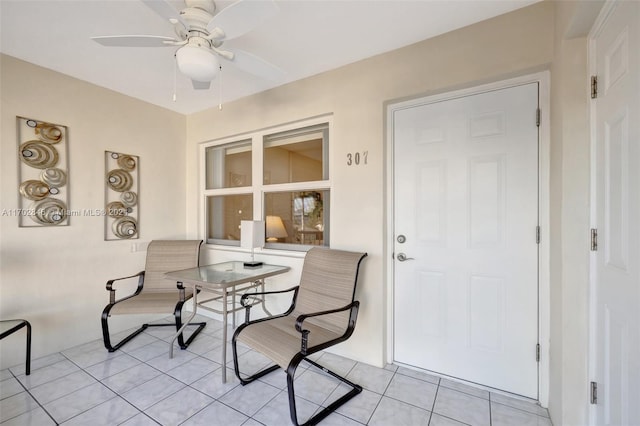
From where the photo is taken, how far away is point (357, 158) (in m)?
2.37

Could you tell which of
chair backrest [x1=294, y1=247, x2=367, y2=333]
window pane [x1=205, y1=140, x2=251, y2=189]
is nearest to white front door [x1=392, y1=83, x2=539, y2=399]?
chair backrest [x1=294, y1=247, x2=367, y2=333]

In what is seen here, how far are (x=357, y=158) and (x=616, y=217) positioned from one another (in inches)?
62.7

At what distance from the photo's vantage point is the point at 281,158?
9.72 feet

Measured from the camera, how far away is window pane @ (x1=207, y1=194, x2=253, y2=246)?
328cm

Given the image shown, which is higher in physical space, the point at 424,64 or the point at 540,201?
the point at 424,64

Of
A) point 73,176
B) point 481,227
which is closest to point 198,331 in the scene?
point 73,176

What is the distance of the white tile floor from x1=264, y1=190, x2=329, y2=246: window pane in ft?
3.65

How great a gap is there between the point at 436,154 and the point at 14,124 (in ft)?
11.3

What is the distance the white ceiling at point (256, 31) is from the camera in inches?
68.6

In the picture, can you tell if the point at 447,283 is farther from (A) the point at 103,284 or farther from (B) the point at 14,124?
(B) the point at 14,124

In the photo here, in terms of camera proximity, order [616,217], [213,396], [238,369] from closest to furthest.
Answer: [616,217]
[213,396]
[238,369]

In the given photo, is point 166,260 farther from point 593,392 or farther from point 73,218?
point 593,392

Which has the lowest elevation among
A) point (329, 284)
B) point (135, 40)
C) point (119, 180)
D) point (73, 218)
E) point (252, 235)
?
point (329, 284)

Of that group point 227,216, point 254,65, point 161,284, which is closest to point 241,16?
point 254,65
